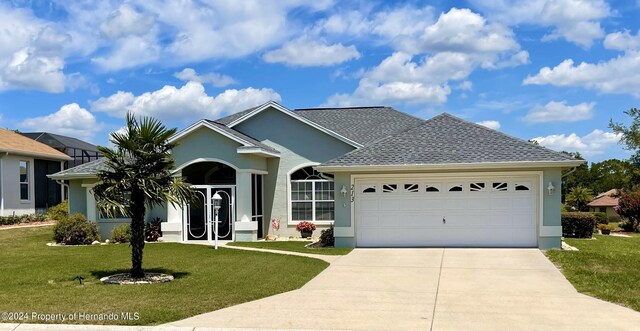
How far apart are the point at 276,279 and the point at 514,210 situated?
8698mm

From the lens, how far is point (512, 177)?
17.0 meters

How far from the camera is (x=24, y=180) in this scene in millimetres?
31781

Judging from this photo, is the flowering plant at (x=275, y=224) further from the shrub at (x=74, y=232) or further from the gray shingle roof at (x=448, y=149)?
the shrub at (x=74, y=232)

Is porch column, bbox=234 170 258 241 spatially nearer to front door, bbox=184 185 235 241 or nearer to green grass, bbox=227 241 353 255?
front door, bbox=184 185 235 241

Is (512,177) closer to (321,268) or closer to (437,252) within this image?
(437,252)

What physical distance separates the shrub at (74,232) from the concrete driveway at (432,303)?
11108 mm

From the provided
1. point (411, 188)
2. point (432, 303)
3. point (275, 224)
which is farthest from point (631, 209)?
point (432, 303)

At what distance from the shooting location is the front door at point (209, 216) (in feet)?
68.3

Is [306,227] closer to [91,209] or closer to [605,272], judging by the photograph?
[91,209]

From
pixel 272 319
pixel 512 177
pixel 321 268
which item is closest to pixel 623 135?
pixel 512 177

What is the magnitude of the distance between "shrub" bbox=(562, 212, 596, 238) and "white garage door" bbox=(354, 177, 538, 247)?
243 inches

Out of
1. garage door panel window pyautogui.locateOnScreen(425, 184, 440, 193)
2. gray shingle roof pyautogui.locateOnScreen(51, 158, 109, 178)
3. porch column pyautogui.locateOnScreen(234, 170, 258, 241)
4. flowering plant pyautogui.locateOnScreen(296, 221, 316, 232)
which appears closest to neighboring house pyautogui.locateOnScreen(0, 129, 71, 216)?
gray shingle roof pyautogui.locateOnScreen(51, 158, 109, 178)

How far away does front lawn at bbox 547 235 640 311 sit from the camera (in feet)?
32.5

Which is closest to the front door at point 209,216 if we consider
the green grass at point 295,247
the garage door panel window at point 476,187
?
the green grass at point 295,247
